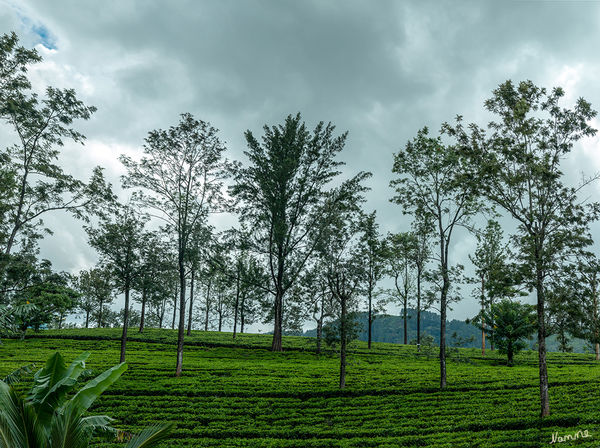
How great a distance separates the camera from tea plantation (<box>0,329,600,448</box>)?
53.9ft

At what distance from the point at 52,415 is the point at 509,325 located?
134 feet

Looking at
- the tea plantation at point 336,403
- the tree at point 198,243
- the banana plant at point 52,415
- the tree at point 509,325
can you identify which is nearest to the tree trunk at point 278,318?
the tea plantation at point 336,403

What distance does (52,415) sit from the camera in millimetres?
9602

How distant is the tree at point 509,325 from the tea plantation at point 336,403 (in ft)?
29.2

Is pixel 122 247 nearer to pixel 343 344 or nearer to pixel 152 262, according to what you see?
pixel 152 262

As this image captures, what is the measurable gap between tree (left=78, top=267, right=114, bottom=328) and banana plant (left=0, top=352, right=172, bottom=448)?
49.2 meters

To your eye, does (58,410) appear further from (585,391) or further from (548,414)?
(585,391)

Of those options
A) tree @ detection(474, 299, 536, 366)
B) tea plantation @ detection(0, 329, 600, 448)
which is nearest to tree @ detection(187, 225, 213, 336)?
tea plantation @ detection(0, 329, 600, 448)

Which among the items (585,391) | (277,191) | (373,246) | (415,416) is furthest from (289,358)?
(585,391)

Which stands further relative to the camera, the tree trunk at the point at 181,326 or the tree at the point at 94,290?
the tree at the point at 94,290

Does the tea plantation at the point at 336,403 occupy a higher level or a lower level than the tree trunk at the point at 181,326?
lower

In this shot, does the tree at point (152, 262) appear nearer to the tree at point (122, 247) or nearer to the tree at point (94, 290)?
the tree at point (122, 247)

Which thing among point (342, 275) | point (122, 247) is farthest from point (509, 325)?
point (122, 247)

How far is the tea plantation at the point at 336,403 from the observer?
53.9 ft
